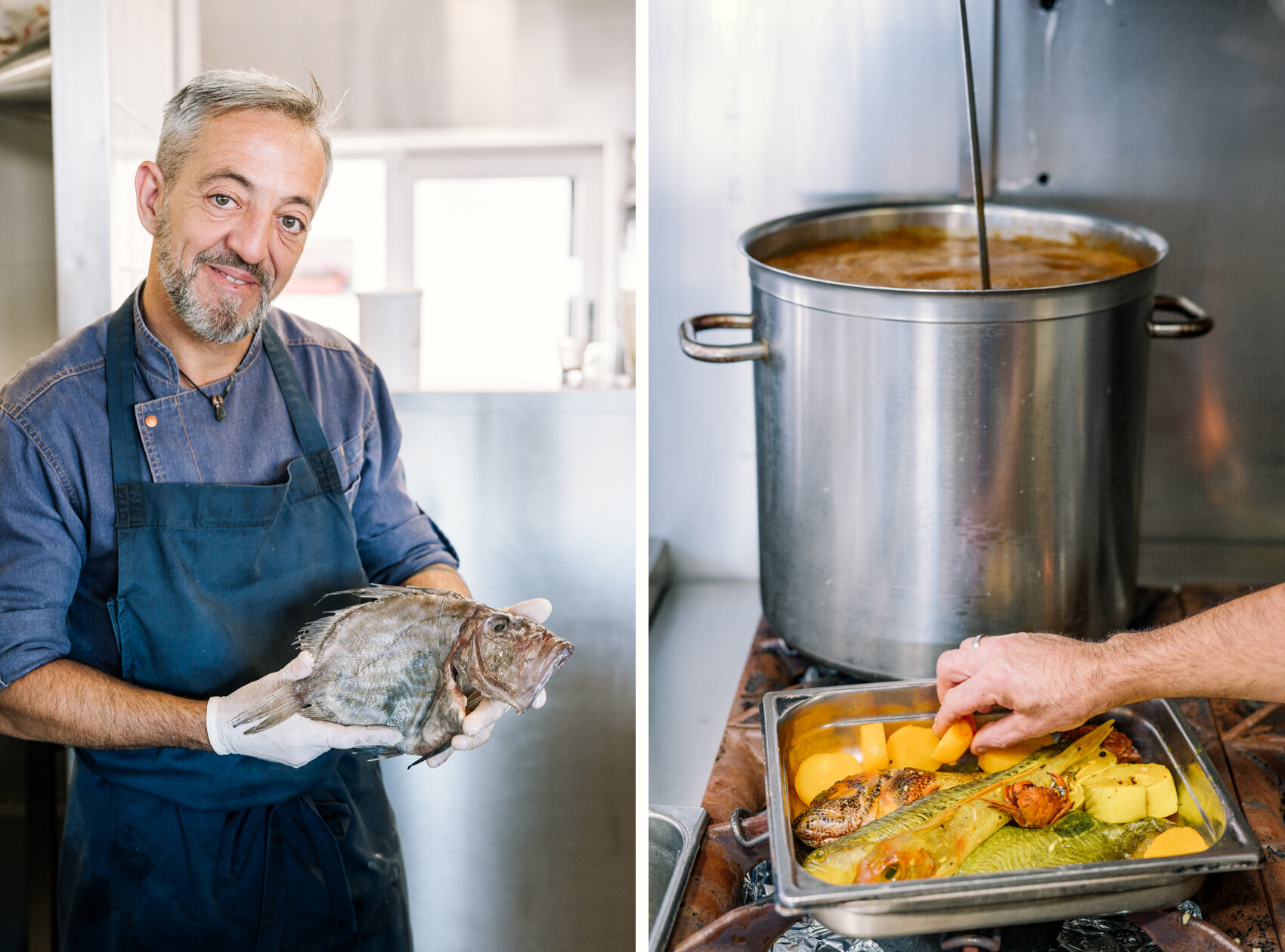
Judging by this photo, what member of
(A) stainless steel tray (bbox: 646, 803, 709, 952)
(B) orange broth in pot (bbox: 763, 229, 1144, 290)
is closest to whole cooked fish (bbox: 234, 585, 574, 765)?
(A) stainless steel tray (bbox: 646, 803, 709, 952)

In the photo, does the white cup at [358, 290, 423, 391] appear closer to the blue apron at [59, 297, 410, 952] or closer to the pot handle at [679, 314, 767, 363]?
the blue apron at [59, 297, 410, 952]

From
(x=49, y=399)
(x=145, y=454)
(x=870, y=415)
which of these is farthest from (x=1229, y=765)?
(x=49, y=399)

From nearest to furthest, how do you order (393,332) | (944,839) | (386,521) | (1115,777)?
(944,839), (1115,777), (386,521), (393,332)

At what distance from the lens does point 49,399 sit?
1236 millimetres

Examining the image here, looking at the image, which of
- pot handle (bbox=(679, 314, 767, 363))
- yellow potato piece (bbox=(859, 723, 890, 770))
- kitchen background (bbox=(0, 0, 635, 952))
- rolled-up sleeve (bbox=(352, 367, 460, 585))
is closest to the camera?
yellow potato piece (bbox=(859, 723, 890, 770))

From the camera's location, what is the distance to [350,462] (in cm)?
148

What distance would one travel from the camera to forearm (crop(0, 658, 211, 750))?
1197 mm

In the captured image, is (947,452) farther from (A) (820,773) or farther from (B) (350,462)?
(B) (350,462)

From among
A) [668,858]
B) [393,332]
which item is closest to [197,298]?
[393,332]

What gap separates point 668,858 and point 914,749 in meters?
0.30

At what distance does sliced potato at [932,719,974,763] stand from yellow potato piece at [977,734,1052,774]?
3cm

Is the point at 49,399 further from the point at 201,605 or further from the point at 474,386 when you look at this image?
the point at 474,386

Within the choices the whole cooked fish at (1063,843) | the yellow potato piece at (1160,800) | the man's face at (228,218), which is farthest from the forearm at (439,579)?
the yellow potato piece at (1160,800)

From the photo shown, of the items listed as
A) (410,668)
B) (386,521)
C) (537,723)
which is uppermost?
(386,521)
